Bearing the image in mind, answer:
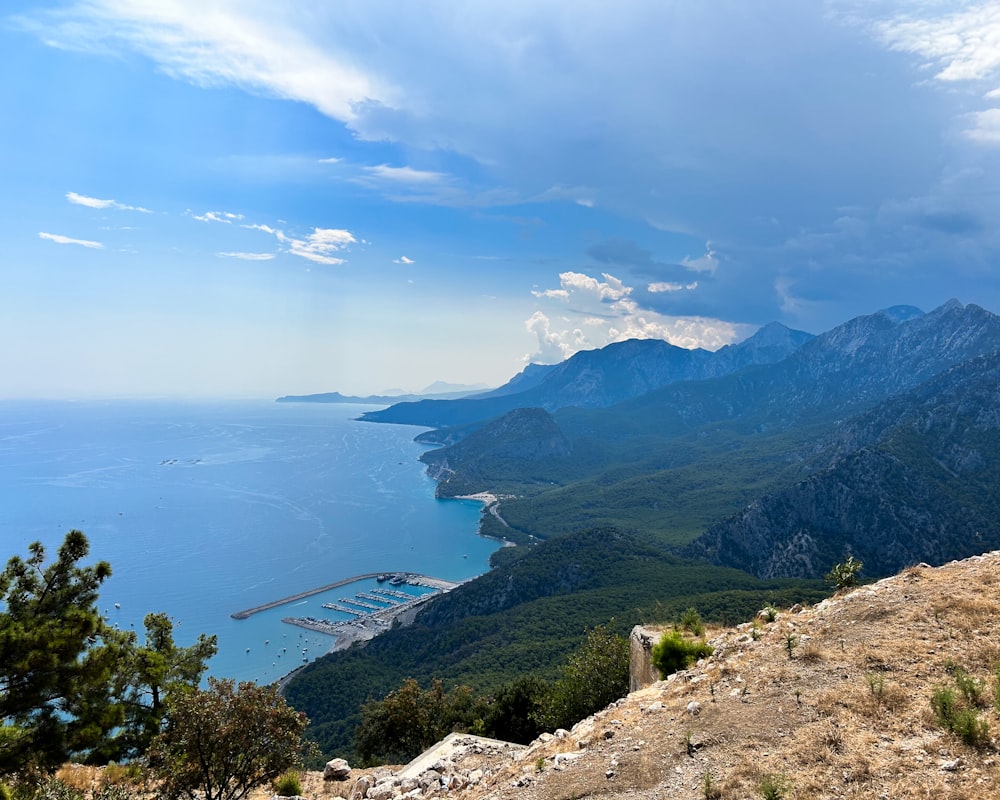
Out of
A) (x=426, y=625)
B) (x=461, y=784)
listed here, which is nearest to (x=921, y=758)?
(x=461, y=784)

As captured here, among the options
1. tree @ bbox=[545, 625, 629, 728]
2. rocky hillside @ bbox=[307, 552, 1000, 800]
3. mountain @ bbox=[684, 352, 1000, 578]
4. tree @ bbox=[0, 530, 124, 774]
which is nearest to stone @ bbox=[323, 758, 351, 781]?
rocky hillside @ bbox=[307, 552, 1000, 800]

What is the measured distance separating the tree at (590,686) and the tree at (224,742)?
18.0 meters

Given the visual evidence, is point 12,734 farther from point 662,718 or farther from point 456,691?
point 456,691

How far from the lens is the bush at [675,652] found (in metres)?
17.7

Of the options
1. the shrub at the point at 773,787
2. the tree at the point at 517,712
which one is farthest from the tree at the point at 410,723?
the shrub at the point at 773,787

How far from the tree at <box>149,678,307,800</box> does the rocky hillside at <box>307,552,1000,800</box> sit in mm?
3991

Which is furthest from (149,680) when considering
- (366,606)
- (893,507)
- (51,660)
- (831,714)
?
(893,507)

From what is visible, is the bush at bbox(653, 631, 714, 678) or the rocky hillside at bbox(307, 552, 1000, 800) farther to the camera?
the bush at bbox(653, 631, 714, 678)

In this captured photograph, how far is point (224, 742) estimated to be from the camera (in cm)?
1206

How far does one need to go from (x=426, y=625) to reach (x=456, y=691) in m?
92.2

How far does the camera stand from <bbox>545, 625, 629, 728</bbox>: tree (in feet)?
88.1

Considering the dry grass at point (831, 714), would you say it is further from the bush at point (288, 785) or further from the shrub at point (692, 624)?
the bush at point (288, 785)

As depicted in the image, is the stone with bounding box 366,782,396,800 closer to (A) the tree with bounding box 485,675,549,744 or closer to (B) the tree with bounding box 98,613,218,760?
(B) the tree with bounding box 98,613,218,760

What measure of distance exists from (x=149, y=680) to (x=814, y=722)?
20488 millimetres
